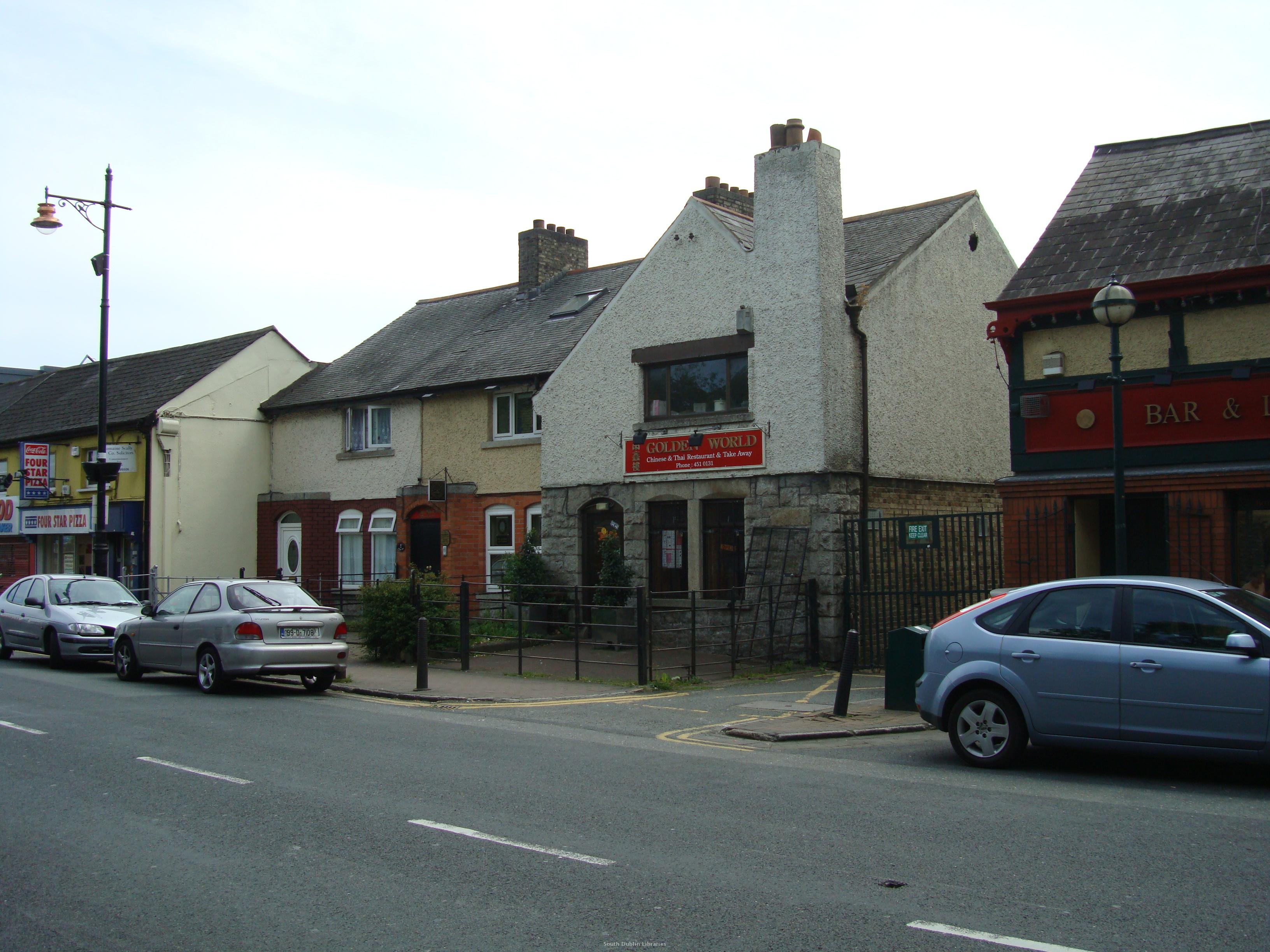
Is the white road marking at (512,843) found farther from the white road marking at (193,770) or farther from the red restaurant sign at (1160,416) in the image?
the red restaurant sign at (1160,416)

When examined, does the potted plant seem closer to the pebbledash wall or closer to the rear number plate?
the pebbledash wall

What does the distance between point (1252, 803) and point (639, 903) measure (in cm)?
470

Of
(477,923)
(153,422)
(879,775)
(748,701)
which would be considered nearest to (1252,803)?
(879,775)

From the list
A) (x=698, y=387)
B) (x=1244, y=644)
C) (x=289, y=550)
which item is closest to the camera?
(x=1244, y=644)

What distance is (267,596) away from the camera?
1482 centimetres

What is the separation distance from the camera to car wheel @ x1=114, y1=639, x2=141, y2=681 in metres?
16.0

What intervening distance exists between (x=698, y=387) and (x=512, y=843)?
43.9 ft

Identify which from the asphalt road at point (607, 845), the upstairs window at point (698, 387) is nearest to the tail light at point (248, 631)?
the asphalt road at point (607, 845)

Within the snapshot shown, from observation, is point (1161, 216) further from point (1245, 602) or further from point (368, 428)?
point (368, 428)

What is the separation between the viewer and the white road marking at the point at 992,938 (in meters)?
4.72

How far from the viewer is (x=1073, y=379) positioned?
1534 cm

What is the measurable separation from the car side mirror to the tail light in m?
11.0

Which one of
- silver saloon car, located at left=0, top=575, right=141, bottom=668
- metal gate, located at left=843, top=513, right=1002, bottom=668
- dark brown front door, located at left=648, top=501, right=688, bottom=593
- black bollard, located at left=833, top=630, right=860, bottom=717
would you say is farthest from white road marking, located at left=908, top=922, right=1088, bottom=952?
silver saloon car, located at left=0, top=575, right=141, bottom=668

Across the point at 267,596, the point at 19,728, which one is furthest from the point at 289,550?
the point at 19,728
